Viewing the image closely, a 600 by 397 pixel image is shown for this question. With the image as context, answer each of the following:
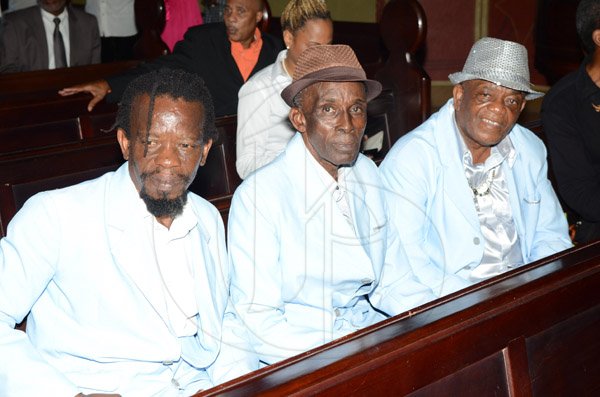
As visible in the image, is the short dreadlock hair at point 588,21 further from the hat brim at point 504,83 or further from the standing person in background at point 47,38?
the standing person in background at point 47,38

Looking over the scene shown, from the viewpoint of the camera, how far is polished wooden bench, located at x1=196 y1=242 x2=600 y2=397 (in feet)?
4.71

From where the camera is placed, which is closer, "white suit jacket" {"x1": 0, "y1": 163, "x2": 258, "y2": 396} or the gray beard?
"white suit jacket" {"x1": 0, "y1": 163, "x2": 258, "y2": 396}

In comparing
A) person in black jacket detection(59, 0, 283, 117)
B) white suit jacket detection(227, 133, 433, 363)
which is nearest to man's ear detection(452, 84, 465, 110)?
white suit jacket detection(227, 133, 433, 363)

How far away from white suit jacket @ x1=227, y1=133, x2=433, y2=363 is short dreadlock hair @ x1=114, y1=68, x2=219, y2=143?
0.84 feet

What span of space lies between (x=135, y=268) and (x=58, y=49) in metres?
4.73

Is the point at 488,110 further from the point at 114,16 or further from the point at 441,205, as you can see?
the point at 114,16

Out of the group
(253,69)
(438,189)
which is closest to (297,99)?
(438,189)

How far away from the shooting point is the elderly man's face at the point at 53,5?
232 inches

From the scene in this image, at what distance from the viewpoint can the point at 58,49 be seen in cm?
620

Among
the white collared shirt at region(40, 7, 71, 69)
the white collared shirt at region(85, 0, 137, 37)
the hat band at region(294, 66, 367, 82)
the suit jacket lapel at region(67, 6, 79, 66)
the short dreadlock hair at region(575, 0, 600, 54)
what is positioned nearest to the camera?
the hat band at region(294, 66, 367, 82)

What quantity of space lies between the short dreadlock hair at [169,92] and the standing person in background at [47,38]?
4250mm

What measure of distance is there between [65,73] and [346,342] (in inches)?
151

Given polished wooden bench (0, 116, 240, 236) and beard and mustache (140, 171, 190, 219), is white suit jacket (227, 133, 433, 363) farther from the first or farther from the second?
polished wooden bench (0, 116, 240, 236)

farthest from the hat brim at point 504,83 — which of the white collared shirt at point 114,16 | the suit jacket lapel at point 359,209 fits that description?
the white collared shirt at point 114,16
